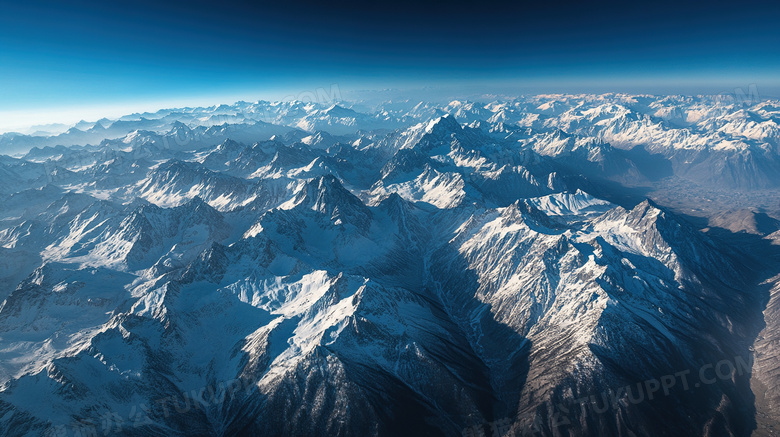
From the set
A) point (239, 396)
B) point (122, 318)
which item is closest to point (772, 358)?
point (239, 396)

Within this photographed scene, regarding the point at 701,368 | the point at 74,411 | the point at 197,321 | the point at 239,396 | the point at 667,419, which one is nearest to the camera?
the point at 74,411

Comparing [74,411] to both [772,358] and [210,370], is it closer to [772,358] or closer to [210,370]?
[210,370]

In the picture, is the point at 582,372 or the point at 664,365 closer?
the point at 582,372

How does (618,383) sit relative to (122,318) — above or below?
below

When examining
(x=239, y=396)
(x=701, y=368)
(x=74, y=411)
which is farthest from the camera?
(x=701, y=368)

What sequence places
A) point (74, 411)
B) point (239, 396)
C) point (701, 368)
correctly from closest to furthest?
point (74, 411)
point (239, 396)
point (701, 368)

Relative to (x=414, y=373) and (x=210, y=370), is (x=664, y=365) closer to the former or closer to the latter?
(x=414, y=373)

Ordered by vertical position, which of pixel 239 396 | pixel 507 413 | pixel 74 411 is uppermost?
pixel 74 411

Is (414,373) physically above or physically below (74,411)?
below

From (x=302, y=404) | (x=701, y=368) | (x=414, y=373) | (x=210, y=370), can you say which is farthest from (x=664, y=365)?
(x=210, y=370)
